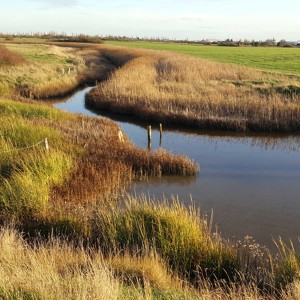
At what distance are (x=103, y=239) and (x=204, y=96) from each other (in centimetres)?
1511

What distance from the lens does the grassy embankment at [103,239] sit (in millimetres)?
4707

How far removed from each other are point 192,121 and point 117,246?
12441 millimetres

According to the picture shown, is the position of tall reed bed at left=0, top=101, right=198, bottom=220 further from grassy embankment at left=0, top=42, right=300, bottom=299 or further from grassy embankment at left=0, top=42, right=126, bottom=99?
grassy embankment at left=0, top=42, right=126, bottom=99

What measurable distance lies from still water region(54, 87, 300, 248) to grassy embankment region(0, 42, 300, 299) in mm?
740

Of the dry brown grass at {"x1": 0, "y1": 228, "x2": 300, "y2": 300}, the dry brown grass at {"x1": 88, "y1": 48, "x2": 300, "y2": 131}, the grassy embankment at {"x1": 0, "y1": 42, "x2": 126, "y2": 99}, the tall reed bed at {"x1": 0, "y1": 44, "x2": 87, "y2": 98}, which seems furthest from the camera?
the grassy embankment at {"x1": 0, "y1": 42, "x2": 126, "y2": 99}

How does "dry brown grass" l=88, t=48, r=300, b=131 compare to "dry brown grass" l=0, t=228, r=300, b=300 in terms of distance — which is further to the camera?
"dry brown grass" l=88, t=48, r=300, b=131

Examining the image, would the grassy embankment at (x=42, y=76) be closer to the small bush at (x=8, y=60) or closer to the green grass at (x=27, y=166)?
the small bush at (x=8, y=60)

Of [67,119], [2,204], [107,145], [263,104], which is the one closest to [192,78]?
[263,104]

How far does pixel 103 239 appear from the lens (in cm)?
689

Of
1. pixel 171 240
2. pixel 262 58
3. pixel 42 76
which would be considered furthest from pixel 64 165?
pixel 262 58

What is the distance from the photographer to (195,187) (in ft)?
36.3

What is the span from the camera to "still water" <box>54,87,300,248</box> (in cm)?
869

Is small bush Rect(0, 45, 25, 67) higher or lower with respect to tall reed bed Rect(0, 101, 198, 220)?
higher

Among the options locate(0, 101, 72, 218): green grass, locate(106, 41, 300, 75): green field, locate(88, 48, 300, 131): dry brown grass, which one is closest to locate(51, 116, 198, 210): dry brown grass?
locate(0, 101, 72, 218): green grass
